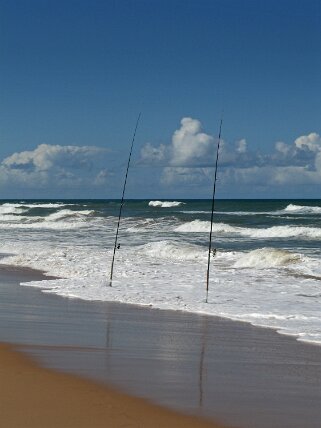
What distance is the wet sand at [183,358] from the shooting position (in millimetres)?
4926

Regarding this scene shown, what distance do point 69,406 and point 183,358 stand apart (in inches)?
79.0

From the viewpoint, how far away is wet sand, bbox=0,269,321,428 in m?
4.93

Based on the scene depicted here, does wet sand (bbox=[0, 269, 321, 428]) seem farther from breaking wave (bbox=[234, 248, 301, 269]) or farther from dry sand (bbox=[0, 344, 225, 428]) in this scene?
breaking wave (bbox=[234, 248, 301, 269])

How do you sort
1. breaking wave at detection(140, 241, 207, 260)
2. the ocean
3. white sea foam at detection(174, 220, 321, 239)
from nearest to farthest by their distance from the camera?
1. the ocean
2. breaking wave at detection(140, 241, 207, 260)
3. white sea foam at detection(174, 220, 321, 239)

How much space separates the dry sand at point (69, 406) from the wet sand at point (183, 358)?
0.20 metres

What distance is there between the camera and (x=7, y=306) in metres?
9.65

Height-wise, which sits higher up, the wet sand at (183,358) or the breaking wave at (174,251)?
the breaking wave at (174,251)

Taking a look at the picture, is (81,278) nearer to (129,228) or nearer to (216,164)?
(216,164)

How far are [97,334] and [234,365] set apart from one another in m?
2.06

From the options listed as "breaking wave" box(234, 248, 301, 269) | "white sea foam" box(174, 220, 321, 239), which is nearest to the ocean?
"breaking wave" box(234, 248, 301, 269)

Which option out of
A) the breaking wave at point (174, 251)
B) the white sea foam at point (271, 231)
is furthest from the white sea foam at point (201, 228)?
the breaking wave at point (174, 251)

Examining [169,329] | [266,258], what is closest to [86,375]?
[169,329]

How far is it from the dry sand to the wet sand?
20 centimetres

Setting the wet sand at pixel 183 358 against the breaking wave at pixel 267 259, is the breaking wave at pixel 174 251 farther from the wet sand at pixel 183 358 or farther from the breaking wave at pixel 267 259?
the wet sand at pixel 183 358
